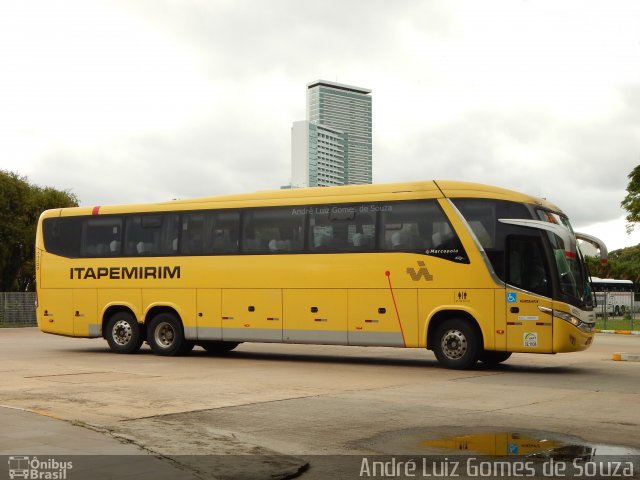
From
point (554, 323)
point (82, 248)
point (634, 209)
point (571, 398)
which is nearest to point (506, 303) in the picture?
point (554, 323)

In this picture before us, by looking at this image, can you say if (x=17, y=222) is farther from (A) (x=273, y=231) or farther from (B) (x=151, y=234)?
(A) (x=273, y=231)

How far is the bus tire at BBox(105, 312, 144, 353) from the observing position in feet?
75.0

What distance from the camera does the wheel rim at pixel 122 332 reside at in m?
23.0

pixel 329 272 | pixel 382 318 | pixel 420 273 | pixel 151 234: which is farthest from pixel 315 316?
pixel 151 234

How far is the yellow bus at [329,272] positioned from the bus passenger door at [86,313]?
44mm

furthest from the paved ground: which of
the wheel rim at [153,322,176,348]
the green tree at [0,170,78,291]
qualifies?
the green tree at [0,170,78,291]

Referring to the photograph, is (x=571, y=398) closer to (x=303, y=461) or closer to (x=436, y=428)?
(x=436, y=428)

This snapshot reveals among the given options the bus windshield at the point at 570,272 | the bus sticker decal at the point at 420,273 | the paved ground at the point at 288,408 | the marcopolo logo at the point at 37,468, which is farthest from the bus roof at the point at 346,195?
the marcopolo logo at the point at 37,468

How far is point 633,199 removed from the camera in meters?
59.8

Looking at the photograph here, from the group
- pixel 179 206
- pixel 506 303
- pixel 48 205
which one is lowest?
pixel 506 303

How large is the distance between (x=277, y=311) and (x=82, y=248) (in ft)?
21.6

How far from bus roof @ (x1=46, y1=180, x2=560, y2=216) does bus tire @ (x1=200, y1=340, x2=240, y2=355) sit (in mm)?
4100

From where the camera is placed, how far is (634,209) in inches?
2318

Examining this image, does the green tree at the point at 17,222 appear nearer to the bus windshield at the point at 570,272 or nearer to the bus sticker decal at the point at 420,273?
the bus sticker decal at the point at 420,273
